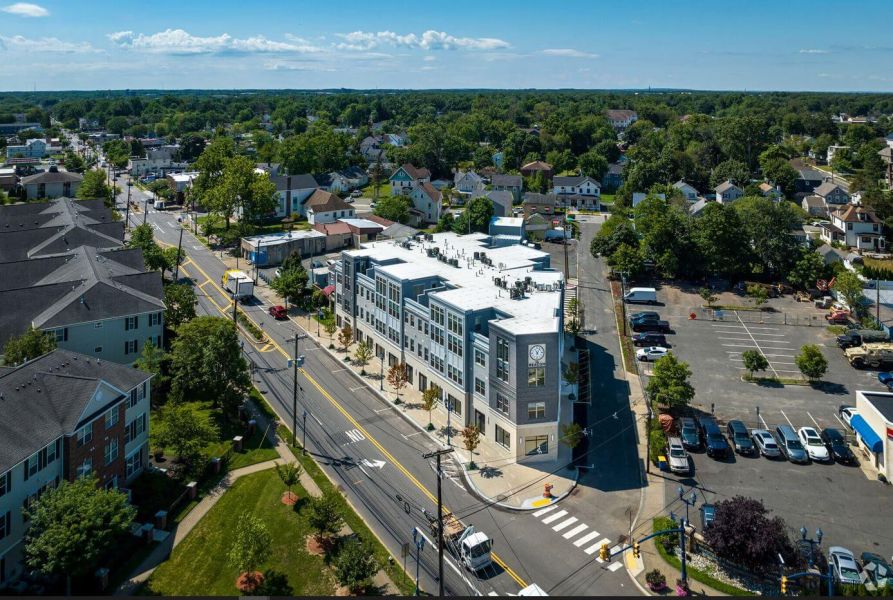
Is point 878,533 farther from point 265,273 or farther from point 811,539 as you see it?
point 265,273

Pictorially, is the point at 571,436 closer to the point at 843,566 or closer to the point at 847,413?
the point at 843,566

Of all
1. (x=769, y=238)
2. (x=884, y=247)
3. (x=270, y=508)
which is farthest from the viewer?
(x=884, y=247)

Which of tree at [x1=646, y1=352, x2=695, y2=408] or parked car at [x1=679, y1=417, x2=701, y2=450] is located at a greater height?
tree at [x1=646, y1=352, x2=695, y2=408]

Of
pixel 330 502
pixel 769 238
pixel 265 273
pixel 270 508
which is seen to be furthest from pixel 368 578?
pixel 769 238

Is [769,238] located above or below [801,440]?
above

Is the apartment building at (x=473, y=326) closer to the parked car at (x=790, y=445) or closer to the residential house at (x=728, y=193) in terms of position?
the parked car at (x=790, y=445)

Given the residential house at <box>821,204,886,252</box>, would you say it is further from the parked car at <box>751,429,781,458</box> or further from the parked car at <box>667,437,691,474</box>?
the parked car at <box>667,437,691,474</box>

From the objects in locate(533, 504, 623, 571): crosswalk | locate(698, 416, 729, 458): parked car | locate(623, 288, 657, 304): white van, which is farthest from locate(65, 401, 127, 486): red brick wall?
locate(623, 288, 657, 304): white van
